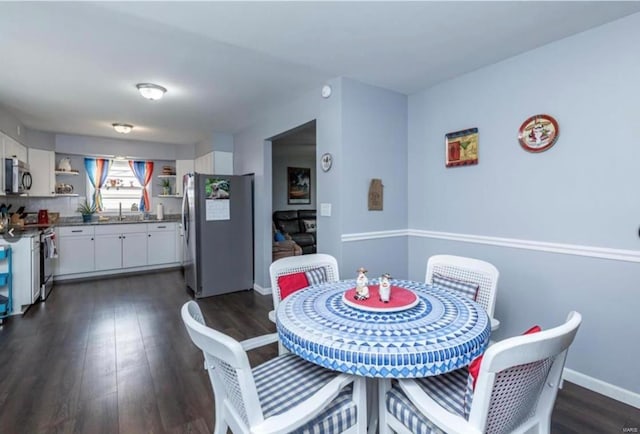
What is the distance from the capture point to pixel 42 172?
4938 mm

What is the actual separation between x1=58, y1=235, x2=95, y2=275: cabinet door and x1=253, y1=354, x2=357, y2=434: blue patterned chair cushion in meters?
5.08

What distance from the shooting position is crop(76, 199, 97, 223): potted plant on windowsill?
215 inches

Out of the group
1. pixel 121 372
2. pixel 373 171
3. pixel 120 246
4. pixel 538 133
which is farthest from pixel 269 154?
pixel 120 246

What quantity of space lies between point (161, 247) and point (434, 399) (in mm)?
5653

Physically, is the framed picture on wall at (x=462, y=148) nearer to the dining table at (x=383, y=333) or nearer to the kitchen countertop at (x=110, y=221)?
the dining table at (x=383, y=333)

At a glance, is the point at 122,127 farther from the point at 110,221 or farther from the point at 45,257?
the point at 45,257

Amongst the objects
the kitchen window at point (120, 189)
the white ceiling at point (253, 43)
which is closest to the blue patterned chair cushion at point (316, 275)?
the white ceiling at point (253, 43)

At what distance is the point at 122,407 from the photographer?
6.31ft

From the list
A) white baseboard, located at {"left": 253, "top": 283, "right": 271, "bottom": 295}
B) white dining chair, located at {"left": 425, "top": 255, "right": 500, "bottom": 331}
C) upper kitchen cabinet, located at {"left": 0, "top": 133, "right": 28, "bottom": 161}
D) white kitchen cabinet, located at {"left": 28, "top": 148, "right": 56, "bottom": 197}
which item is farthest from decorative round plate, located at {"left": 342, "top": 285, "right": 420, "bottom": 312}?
white kitchen cabinet, located at {"left": 28, "top": 148, "right": 56, "bottom": 197}

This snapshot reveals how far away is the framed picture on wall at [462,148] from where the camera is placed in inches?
110

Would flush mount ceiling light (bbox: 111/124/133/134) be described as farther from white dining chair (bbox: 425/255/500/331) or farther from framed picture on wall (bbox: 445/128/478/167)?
white dining chair (bbox: 425/255/500/331)

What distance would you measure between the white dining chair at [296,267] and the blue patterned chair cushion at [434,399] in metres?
0.94

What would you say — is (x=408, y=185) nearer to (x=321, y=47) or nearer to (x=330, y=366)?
(x=321, y=47)

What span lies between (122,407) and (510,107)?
3.54m
